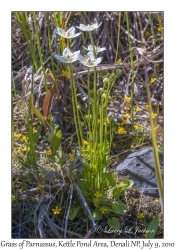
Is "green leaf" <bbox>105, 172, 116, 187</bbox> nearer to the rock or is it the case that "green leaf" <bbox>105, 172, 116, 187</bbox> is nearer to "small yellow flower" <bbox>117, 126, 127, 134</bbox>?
the rock

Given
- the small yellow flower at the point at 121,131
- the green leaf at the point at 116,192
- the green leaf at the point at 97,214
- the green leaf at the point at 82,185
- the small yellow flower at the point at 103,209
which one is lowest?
the green leaf at the point at 97,214

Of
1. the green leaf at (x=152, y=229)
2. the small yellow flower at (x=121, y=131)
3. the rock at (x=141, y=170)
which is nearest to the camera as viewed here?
the green leaf at (x=152, y=229)

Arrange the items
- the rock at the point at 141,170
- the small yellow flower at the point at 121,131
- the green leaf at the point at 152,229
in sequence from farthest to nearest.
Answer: the small yellow flower at the point at 121,131 < the rock at the point at 141,170 < the green leaf at the point at 152,229

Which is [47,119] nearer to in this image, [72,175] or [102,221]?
[72,175]

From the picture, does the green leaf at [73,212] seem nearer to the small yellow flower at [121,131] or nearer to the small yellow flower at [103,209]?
the small yellow flower at [103,209]

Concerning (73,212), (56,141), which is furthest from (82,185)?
(56,141)

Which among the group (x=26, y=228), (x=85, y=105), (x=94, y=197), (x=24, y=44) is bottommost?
(x=26, y=228)

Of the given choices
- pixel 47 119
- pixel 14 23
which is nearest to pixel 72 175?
pixel 47 119

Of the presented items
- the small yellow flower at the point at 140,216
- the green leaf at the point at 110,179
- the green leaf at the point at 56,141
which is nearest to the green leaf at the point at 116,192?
the green leaf at the point at 110,179
